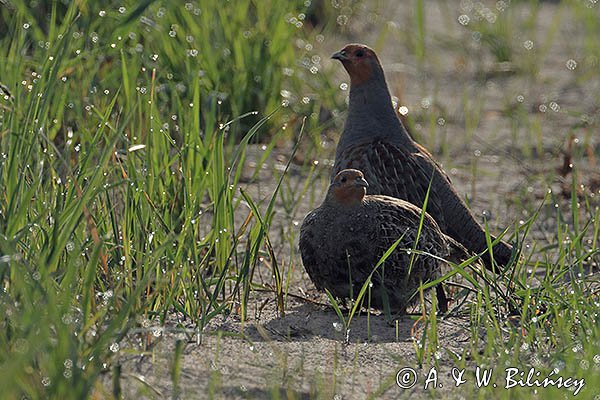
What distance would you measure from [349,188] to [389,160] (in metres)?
0.78

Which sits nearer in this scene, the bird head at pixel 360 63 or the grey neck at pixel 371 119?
the grey neck at pixel 371 119

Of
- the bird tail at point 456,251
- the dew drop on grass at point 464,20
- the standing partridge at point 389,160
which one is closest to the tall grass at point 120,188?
the standing partridge at point 389,160

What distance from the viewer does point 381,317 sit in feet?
13.3

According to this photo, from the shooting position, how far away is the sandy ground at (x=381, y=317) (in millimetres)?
3037

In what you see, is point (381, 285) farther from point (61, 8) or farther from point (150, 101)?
point (61, 8)

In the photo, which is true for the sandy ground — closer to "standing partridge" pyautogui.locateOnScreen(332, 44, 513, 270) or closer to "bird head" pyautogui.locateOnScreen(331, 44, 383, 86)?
"standing partridge" pyautogui.locateOnScreen(332, 44, 513, 270)

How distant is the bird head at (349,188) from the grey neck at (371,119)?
908 mm

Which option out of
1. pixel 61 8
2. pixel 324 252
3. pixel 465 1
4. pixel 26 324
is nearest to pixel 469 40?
pixel 465 1

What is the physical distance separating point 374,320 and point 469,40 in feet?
16.4

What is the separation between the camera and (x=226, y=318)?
3.75 meters

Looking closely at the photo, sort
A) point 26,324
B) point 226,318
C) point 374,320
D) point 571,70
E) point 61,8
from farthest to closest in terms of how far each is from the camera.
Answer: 1. point 571,70
2. point 61,8
3. point 374,320
4. point 226,318
5. point 26,324

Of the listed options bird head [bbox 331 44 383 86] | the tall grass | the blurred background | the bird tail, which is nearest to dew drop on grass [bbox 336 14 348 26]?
the blurred background

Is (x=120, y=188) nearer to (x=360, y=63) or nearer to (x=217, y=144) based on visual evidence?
(x=217, y=144)

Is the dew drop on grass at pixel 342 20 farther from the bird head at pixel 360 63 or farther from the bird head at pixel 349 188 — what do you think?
the bird head at pixel 349 188
